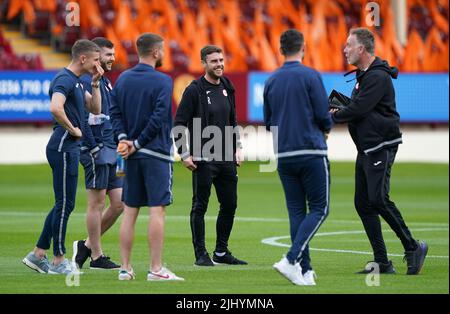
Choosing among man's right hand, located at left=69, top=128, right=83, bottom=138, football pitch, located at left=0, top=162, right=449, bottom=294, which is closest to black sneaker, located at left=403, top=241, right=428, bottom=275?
football pitch, located at left=0, top=162, right=449, bottom=294

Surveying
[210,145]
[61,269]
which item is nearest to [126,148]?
[61,269]

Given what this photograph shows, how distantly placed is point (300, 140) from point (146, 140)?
4.47 feet

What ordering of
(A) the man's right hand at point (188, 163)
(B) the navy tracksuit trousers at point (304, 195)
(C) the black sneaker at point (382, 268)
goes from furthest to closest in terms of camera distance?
(A) the man's right hand at point (188, 163) → (C) the black sneaker at point (382, 268) → (B) the navy tracksuit trousers at point (304, 195)

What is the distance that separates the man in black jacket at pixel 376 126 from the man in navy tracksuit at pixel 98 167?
240 centimetres

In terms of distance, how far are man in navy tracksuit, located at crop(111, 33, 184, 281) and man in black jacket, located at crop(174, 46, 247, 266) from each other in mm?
1648

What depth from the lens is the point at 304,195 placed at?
33.7ft

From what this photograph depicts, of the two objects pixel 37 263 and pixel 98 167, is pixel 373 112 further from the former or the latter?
pixel 37 263

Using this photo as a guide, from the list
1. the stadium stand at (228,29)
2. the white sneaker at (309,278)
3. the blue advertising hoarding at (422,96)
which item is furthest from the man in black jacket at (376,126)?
the blue advertising hoarding at (422,96)

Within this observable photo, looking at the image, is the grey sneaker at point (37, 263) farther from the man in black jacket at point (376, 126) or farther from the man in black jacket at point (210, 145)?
the man in black jacket at point (376, 126)

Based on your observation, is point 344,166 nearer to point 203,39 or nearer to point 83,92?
point 203,39

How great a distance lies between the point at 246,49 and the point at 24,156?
7.91 metres

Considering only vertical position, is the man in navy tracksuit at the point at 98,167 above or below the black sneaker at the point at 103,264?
above

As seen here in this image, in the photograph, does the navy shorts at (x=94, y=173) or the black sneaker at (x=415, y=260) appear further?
the navy shorts at (x=94, y=173)

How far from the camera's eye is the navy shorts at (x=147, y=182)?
10.3 m
